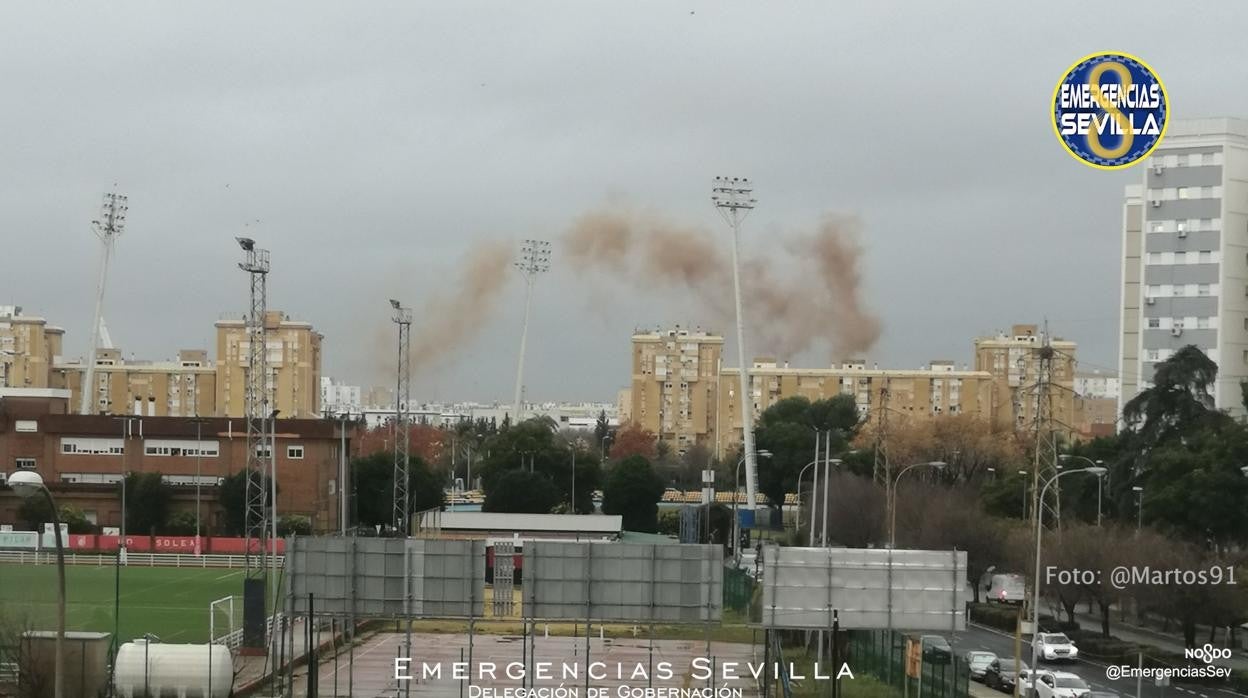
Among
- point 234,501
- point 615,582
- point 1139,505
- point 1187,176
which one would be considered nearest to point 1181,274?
point 1187,176

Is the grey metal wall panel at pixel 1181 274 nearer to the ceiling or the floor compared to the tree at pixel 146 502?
nearer to the ceiling

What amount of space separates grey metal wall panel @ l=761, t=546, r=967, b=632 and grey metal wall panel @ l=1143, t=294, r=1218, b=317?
1688 inches

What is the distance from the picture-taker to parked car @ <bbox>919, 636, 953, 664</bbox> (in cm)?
2877

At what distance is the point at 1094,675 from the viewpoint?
3412cm

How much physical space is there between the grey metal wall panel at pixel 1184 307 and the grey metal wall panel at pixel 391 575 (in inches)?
1849

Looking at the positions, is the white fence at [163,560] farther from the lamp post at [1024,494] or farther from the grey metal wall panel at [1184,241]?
the grey metal wall panel at [1184,241]

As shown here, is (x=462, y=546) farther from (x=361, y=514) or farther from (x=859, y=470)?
(x=859, y=470)

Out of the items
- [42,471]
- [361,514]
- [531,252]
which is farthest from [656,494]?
[531,252]

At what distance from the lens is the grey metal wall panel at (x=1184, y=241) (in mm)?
64938

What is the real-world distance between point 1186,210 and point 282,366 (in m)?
104

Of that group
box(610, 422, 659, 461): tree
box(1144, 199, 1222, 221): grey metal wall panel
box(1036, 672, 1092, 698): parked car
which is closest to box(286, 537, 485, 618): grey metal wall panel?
box(1036, 672, 1092, 698): parked car

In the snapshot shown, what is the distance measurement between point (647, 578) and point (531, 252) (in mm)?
89470

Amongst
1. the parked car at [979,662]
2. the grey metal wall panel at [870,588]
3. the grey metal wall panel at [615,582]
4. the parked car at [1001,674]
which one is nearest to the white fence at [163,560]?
the parked car at [979,662]

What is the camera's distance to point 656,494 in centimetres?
7988
